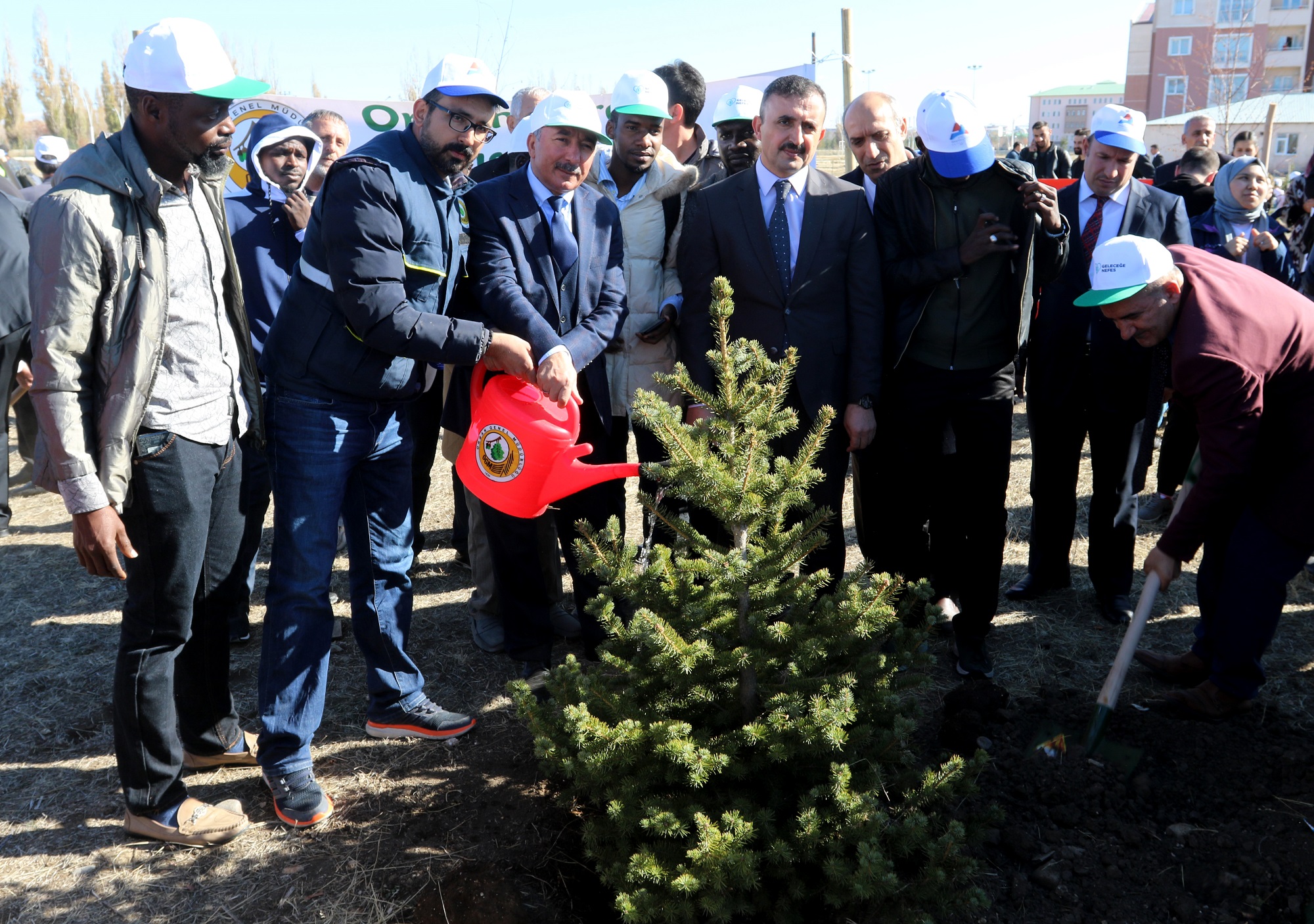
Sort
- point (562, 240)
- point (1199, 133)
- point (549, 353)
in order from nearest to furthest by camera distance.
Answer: point (549, 353)
point (562, 240)
point (1199, 133)

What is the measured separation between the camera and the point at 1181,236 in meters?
4.17

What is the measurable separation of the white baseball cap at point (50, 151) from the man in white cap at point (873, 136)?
28.6ft

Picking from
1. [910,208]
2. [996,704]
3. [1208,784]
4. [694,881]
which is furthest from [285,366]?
[1208,784]

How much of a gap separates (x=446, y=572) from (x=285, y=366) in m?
2.49

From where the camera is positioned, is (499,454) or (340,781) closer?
(499,454)

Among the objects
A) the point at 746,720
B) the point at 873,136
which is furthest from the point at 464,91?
the point at 873,136

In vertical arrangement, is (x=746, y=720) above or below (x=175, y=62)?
below

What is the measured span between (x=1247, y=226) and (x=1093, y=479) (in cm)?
267

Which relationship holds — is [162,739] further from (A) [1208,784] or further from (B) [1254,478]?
(B) [1254,478]

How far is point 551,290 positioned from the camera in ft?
11.2

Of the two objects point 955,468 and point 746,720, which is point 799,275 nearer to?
point 955,468

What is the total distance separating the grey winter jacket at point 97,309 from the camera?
221cm

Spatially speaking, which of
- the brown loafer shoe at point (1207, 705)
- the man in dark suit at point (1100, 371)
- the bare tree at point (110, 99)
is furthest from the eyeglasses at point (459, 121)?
the bare tree at point (110, 99)

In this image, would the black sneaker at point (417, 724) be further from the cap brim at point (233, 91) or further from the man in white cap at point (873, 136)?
the man in white cap at point (873, 136)
